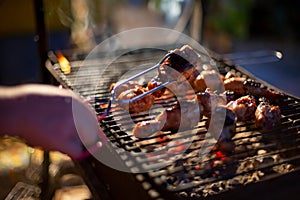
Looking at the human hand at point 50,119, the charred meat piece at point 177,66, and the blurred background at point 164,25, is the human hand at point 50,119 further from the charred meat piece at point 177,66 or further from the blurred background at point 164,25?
the blurred background at point 164,25

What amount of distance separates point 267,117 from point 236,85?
1.15 ft

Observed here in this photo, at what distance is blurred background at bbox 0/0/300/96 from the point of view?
14.8ft

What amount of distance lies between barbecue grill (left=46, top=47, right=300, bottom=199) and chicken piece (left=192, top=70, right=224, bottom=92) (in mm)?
180

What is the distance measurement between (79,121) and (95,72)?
116cm

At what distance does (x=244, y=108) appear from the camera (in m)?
1.76

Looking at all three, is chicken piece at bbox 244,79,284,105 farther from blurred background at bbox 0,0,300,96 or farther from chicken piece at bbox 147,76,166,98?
blurred background at bbox 0,0,300,96

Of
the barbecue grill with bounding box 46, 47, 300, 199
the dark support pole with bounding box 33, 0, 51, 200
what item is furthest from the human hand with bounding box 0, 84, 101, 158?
the dark support pole with bounding box 33, 0, 51, 200

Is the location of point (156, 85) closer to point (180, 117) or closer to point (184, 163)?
point (180, 117)

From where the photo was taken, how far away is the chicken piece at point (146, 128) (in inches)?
62.8

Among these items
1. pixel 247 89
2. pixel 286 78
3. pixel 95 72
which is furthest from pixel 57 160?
pixel 286 78

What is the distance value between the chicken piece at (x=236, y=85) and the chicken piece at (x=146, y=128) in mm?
551

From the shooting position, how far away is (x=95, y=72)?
2.42 meters

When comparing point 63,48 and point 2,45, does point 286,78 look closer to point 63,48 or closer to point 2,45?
point 63,48

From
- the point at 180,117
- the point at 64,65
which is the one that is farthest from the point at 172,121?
the point at 64,65
